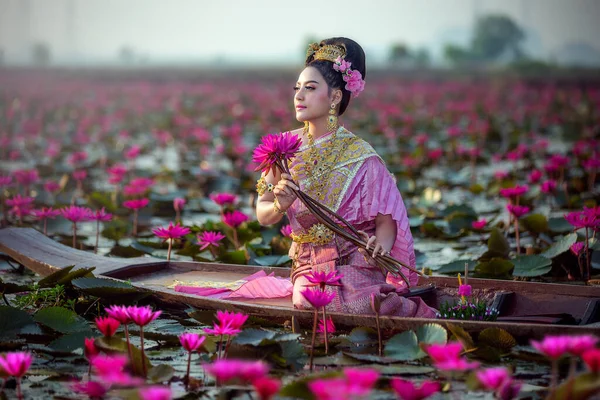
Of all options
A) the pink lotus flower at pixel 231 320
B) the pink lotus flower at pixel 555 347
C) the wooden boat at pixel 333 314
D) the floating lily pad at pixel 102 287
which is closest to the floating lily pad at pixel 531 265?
the wooden boat at pixel 333 314

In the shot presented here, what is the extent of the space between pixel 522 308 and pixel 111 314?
70.1 inches

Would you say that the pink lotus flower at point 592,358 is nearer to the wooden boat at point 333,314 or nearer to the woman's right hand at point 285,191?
the wooden boat at point 333,314

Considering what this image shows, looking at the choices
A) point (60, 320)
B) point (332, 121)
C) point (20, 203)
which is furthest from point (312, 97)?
point (20, 203)

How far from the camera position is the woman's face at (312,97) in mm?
3639

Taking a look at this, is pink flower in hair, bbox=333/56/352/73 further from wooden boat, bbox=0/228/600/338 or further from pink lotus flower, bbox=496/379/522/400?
pink lotus flower, bbox=496/379/522/400

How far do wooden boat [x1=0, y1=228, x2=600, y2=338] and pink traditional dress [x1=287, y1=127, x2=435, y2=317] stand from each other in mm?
180

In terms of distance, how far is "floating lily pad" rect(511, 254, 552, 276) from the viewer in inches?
169

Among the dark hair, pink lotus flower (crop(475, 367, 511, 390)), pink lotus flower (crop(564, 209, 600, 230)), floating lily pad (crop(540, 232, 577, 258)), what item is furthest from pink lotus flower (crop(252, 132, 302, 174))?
floating lily pad (crop(540, 232, 577, 258))

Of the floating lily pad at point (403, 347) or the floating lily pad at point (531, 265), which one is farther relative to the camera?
the floating lily pad at point (531, 265)

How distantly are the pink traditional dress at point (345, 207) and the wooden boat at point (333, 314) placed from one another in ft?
0.59

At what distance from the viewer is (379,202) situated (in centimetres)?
356

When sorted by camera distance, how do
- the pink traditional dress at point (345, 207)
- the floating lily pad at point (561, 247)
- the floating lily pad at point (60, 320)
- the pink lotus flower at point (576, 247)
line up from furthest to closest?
the floating lily pad at point (561, 247)
the pink lotus flower at point (576, 247)
the pink traditional dress at point (345, 207)
the floating lily pad at point (60, 320)

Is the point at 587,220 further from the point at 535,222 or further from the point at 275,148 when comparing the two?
the point at 275,148

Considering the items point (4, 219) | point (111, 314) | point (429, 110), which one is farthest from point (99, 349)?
point (429, 110)
